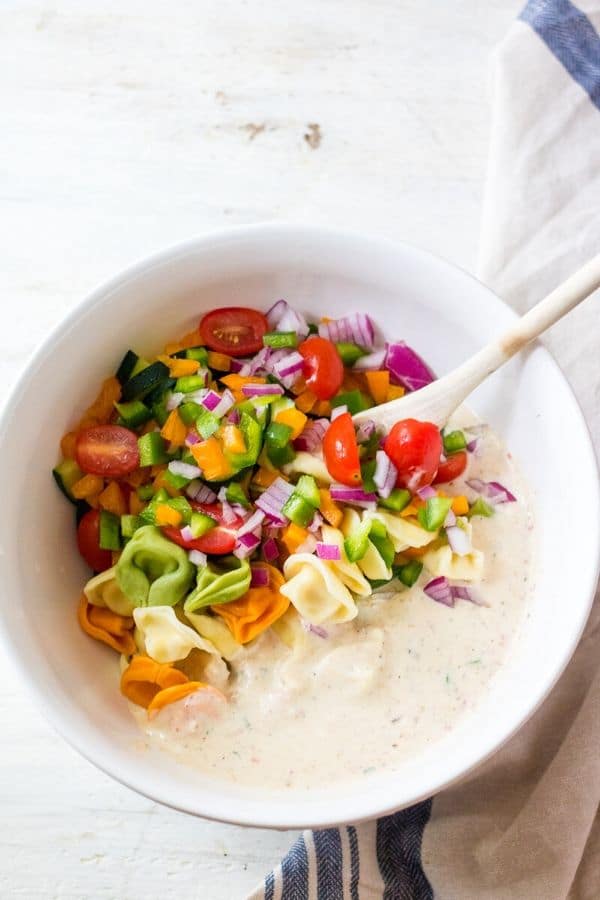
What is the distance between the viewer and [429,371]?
8.83 feet

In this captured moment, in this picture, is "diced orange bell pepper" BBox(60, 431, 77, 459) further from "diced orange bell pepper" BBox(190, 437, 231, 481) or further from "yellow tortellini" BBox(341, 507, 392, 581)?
"yellow tortellini" BBox(341, 507, 392, 581)

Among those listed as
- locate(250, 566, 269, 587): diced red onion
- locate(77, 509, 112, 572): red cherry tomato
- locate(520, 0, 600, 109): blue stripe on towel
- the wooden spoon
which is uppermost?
locate(520, 0, 600, 109): blue stripe on towel

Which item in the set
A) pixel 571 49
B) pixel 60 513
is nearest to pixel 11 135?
pixel 60 513

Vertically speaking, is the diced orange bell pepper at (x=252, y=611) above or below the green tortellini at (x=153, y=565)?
above

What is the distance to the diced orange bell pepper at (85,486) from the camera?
250cm

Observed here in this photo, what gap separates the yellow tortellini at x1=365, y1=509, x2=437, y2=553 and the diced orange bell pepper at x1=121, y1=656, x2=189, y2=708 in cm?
61

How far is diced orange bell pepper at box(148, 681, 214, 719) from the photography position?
2.36 m

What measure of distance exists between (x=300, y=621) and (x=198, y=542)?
318mm

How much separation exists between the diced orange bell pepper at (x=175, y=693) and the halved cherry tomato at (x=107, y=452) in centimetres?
55

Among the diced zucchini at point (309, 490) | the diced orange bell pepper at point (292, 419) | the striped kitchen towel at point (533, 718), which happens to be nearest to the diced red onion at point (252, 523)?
the diced zucchini at point (309, 490)

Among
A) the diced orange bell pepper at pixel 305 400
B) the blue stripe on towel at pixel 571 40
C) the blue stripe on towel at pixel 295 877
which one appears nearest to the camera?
the blue stripe on towel at pixel 295 877

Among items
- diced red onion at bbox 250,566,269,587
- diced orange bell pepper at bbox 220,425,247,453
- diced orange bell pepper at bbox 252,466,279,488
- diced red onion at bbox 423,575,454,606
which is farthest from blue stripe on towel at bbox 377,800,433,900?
diced orange bell pepper at bbox 220,425,247,453

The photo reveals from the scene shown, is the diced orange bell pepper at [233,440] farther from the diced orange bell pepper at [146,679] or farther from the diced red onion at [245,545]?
the diced orange bell pepper at [146,679]

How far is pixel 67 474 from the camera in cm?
248
